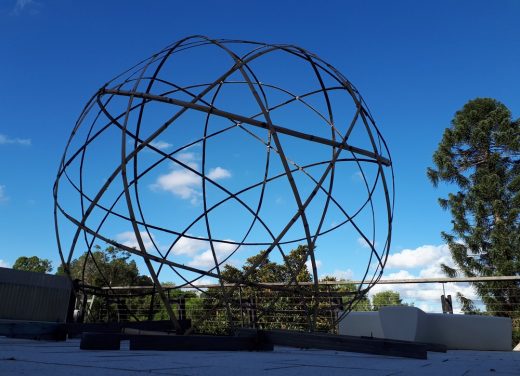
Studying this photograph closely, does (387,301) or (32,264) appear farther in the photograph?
(32,264)

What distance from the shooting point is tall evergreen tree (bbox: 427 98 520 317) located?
18.1m

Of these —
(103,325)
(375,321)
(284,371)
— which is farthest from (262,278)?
(284,371)

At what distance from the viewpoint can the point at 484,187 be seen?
18875 millimetres

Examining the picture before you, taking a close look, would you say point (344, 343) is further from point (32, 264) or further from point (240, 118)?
point (32, 264)

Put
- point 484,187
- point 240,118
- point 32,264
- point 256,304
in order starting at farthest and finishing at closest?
point 32,264, point 484,187, point 256,304, point 240,118

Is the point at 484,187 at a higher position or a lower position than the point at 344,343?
higher

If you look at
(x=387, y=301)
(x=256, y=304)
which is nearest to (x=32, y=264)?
(x=387, y=301)

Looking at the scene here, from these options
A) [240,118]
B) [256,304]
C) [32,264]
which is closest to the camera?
[240,118]

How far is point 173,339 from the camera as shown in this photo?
117 inches

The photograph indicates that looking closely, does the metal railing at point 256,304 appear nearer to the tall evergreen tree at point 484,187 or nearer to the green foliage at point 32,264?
the tall evergreen tree at point 484,187

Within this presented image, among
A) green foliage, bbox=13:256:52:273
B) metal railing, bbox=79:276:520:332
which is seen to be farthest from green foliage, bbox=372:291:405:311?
green foliage, bbox=13:256:52:273

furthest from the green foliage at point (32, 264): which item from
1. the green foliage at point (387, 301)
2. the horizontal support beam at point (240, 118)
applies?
the horizontal support beam at point (240, 118)

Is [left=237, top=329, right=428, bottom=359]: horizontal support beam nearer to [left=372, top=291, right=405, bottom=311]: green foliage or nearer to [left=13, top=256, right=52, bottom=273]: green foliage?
[left=372, top=291, right=405, bottom=311]: green foliage

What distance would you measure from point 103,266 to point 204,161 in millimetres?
24127
